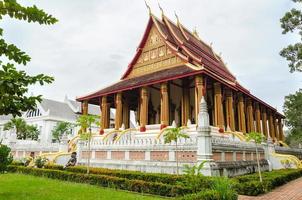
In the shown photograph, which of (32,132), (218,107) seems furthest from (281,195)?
(32,132)

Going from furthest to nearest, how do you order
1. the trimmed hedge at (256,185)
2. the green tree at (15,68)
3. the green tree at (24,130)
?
the green tree at (24,130), the trimmed hedge at (256,185), the green tree at (15,68)

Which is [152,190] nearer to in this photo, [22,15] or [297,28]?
[22,15]

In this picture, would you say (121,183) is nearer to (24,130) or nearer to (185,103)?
(185,103)

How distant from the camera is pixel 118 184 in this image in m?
9.63

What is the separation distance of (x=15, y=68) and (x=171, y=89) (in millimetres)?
19816

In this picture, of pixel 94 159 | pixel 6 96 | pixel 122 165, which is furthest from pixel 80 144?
pixel 6 96

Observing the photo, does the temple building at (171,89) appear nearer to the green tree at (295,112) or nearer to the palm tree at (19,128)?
the green tree at (295,112)

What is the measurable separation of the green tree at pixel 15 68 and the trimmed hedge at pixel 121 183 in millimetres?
5841

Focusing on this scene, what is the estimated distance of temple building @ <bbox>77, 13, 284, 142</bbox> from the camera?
17922 millimetres

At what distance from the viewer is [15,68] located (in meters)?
2.99

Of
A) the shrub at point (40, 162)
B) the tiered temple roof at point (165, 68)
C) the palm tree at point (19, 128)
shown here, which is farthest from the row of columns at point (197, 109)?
the palm tree at point (19, 128)

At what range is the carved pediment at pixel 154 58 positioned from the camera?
21.0 meters

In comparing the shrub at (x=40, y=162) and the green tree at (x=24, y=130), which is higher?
the green tree at (x=24, y=130)

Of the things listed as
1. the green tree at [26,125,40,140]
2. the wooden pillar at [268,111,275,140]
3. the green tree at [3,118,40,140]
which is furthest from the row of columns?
the green tree at [26,125,40,140]
